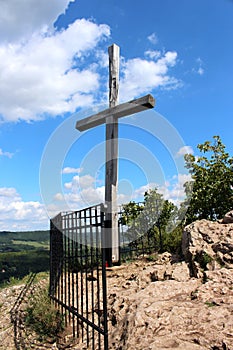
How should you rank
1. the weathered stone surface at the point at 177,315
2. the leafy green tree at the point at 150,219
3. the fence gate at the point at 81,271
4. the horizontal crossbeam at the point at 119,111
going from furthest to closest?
the leafy green tree at the point at 150,219 → the horizontal crossbeam at the point at 119,111 → the fence gate at the point at 81,271 → the weathered stone surface at the point at 177,315

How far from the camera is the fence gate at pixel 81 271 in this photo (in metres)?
3.88

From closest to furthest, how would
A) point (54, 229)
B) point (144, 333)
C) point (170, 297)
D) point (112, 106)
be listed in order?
1. point (144, 333)
2. point (170, 297)
3. point (54, 229)
4. point (112, 106)

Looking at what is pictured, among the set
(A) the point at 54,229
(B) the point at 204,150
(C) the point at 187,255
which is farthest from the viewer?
(B) the point at 204,150

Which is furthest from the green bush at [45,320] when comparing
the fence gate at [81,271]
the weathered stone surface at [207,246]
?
the weathered stone surface at [207,246]

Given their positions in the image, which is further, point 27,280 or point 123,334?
point 27,280

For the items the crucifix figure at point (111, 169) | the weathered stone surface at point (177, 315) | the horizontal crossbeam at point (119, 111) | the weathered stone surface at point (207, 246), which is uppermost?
the horizontal crossbeam at point (119, 111)

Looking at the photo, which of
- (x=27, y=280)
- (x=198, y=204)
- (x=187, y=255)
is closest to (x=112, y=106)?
(x=187, y=255)

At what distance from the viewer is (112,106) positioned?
719cm

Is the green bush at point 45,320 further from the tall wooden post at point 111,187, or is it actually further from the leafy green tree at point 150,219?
the leafy green tree at point 150,219

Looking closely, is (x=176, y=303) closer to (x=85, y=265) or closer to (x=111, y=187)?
(x=85, y=265)

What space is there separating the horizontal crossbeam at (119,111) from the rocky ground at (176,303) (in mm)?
2560

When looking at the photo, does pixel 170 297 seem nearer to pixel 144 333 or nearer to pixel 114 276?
pixel 144 333

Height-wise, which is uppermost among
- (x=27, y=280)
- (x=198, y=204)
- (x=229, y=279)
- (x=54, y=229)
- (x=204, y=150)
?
(x=204, y=150)

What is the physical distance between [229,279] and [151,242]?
4.46 metres
